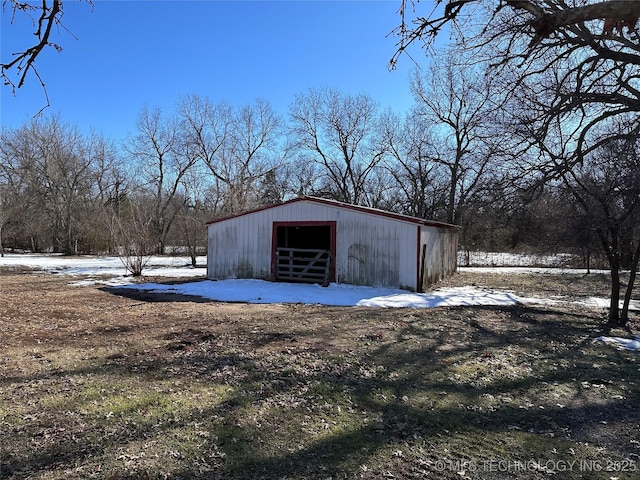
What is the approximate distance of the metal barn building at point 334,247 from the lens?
41.3 ft

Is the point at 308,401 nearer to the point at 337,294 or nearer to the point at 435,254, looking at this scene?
the point at 337,294

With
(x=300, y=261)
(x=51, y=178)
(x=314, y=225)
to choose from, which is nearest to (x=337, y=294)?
(x=300, y=261)

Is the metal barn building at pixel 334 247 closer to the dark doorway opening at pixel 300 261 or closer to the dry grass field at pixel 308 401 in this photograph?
the dark doorway opening at pixel 300 261

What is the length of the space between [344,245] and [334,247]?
360 mm

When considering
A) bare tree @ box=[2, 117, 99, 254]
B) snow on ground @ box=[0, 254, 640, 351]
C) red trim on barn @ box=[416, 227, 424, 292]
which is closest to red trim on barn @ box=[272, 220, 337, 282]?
snow on ground @ box=[0, 254, 640, 351]

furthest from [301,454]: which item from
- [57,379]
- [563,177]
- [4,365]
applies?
[563,177]

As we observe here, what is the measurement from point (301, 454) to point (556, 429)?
228 cm

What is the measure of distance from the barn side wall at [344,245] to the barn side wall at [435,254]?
710 mm

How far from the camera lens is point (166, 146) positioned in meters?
37.5

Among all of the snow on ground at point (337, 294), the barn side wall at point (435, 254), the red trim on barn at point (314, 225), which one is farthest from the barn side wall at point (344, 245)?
the barn side wall at point (435, 254)

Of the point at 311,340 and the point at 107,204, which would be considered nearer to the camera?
the point at 311,340

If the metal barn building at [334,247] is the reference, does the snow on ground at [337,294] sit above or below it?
below

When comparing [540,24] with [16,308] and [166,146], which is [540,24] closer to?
[16,308]

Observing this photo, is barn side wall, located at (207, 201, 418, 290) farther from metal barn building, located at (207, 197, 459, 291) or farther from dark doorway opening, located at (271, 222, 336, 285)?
dark doorway opening, located at (271, 222, 336, 285)
